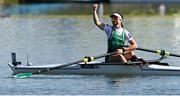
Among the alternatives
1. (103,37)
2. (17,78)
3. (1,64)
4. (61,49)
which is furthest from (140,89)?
(103,37)

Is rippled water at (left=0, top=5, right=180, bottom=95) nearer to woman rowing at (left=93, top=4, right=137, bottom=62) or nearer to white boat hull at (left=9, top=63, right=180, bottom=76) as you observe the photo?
white boat hull at (left=9, top=63, right=180, bottom=76)

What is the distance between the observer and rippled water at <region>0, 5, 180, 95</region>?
15.5 m

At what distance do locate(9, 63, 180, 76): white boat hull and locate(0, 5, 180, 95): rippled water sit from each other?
12cm

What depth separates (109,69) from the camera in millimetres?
17156

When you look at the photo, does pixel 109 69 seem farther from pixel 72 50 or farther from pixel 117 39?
pixel 72 50

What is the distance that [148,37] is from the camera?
30.8m

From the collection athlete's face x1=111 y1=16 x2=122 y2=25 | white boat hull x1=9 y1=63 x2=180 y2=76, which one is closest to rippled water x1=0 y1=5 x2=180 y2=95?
white boat hull x1=9 y1=63 x2=180 y2=76

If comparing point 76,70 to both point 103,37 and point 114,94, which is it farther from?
point 103,37

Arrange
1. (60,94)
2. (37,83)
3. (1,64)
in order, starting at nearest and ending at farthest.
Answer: (60,94)
(37,83)
(1,64)

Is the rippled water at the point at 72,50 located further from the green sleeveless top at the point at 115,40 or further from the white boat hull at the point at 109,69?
the green sleeveless top at the point at 115,40

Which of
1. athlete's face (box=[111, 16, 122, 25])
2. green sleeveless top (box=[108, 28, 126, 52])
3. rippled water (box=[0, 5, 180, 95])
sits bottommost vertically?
rippled water (box=[0, 5, 180, 95])

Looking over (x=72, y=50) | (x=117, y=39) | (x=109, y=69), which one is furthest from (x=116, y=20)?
(x=72, y=50)

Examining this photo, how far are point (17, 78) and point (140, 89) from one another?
3.20m

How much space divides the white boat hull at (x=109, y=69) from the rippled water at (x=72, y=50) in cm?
12
